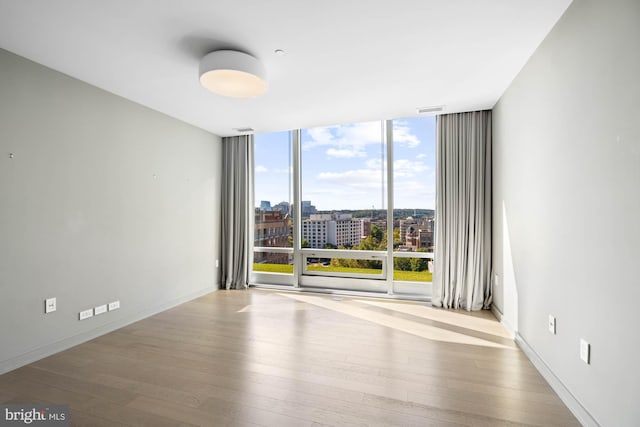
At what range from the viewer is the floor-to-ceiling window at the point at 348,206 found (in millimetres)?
4457

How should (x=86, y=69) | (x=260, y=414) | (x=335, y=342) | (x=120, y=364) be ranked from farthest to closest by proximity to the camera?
(x=335, y=342)
(x=86, y=69)
(x=120, y=364)
(x=260, y=414)

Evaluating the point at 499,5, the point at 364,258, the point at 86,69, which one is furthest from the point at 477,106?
the point at 86,69

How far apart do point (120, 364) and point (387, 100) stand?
371 cm

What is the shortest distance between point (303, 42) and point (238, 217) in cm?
337

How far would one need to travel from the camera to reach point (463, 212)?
3.97m

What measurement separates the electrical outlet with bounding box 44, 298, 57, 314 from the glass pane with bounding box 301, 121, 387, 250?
126 inches

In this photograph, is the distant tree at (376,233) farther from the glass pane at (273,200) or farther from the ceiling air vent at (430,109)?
the ceiling air vent at (430,109)

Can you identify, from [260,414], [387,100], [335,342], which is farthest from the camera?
[387,100]

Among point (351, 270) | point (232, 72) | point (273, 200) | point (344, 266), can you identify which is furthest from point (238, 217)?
point (232, 72)

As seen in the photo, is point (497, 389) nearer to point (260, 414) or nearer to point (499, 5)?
point (260, 414)

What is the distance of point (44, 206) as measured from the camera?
107 inches

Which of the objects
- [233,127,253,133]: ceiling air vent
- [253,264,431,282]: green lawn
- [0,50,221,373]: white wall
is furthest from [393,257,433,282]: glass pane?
[0,50,221,373]: white wall

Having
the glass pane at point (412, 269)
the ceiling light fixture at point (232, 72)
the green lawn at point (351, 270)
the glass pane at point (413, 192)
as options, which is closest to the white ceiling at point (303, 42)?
the ceiling light fixture at point (232, 72)

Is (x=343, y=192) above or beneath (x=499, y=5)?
beneath
